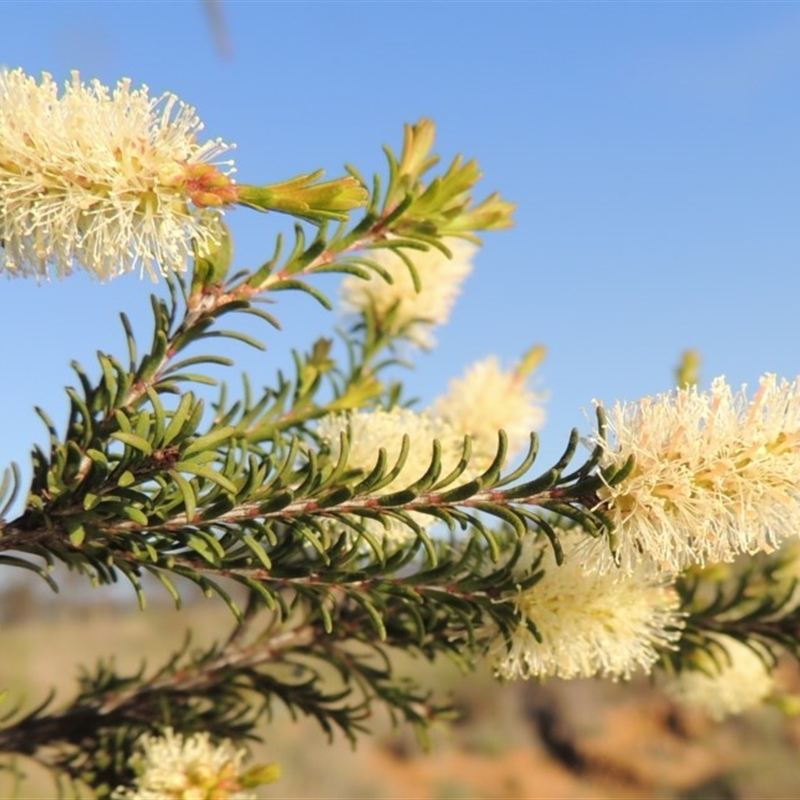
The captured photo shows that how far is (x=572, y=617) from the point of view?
0.92m

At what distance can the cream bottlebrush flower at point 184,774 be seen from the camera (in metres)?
1.01

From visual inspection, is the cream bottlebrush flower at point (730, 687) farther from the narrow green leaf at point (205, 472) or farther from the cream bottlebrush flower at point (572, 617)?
the narrow green leaf at point (205, 472)

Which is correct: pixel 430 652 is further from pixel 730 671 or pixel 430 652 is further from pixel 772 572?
pixel 730 671

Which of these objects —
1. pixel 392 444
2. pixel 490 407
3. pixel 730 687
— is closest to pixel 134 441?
pixel 392 444

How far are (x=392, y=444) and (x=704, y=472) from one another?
0.37m

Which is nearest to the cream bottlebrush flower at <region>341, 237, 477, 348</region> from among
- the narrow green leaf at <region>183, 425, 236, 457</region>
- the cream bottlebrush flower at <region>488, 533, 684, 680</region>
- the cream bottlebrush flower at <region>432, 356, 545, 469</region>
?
the cream bottlebrush flower at <region>432, 356, 545, 469</region>

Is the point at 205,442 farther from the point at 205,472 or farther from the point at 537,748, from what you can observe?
the point at 537,748

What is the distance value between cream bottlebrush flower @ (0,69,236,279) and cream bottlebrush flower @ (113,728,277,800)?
527mm

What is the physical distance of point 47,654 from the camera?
9.76 meters

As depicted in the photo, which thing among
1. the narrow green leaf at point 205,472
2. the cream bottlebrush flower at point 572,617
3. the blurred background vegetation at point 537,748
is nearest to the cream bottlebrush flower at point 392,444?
the cream bottlebrush flower at point 572,617

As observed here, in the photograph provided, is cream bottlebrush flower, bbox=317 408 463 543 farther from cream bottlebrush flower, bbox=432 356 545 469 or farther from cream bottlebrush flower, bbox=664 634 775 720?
cream bottlebrush flower, bbox=664 634 775 720

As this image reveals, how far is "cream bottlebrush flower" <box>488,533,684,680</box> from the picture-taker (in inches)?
36.4

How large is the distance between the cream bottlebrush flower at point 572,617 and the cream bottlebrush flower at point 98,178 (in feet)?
1.38

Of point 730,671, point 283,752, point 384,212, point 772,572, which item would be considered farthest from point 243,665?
point 283,752
